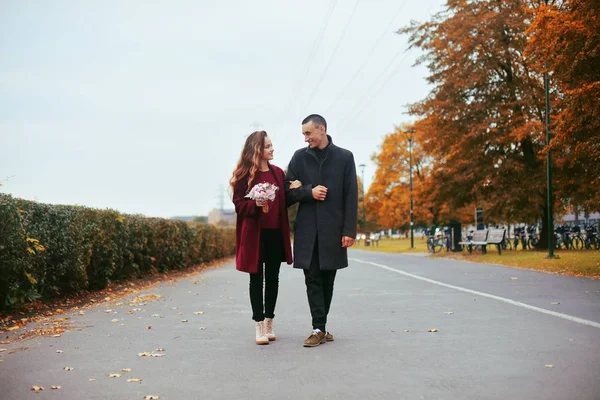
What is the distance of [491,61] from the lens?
2662 cm

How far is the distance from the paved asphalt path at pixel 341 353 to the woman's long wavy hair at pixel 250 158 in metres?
1.55

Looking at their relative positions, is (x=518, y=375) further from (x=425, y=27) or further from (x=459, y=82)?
(x=425, y=27)

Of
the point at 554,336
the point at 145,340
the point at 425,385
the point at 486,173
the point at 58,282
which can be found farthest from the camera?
the point at 486,173

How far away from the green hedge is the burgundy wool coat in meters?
3.54

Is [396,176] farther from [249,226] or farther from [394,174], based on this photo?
[249,226]

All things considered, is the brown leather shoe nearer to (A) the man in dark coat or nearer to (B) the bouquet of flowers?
(A) the man in dark coat

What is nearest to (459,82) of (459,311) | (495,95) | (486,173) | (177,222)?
(495,95)

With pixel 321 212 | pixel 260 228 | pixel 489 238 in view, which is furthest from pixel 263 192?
pixel 489 238

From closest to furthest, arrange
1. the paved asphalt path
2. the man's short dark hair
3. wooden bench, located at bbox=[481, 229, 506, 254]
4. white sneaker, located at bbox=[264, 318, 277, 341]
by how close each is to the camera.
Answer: the paved asphalt path, the man's short dark hair, white sneaker, located at bbox=[264, 318, 277, 341], wooden bench, located at bbox=[481, 229, 506, 254]

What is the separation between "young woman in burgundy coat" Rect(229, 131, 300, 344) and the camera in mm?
6207

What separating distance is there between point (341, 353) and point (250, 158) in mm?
1972

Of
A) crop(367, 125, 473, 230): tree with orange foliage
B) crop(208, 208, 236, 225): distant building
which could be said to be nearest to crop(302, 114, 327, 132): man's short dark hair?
crop(367, 125, 473, 230): tree with orange foliage

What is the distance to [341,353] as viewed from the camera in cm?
562

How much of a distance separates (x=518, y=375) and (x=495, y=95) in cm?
2358
